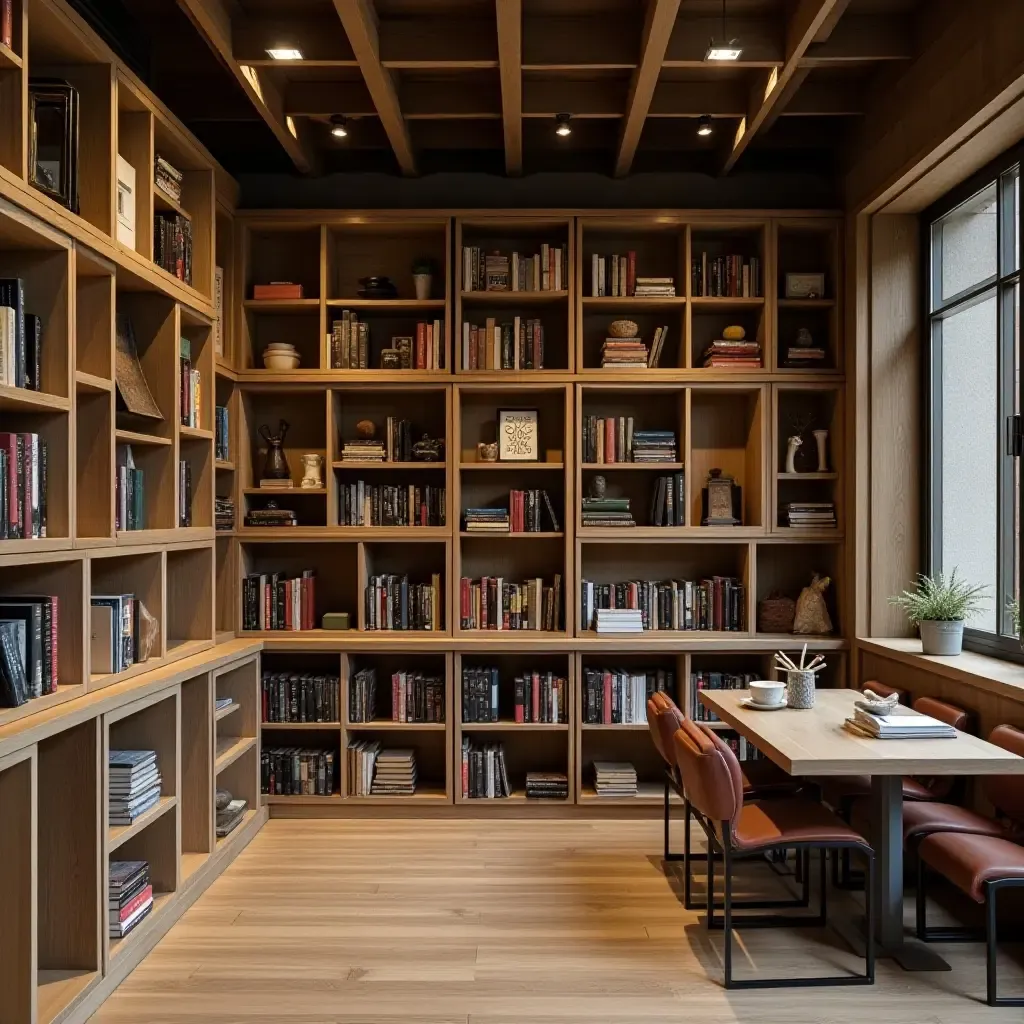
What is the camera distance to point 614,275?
5.14 meters

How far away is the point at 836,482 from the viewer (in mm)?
5129

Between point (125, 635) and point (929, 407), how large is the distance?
390 centimetres

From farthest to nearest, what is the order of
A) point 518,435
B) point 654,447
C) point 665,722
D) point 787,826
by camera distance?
1. point 518,435
2. point 654,447
3. point 665,722
4. point 787,826

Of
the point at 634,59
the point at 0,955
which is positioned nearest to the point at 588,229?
the point at 634,59

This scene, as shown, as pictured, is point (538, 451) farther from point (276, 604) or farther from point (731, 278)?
point (276, 604)

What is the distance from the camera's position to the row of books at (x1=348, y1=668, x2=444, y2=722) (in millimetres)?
5047

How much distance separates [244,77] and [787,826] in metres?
3.67

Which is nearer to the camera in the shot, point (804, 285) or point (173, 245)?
point (173, 245)

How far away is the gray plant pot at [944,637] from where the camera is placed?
416 centimetres

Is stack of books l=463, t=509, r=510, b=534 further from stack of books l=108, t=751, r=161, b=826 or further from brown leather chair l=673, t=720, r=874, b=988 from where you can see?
stack of books l=108, t=751, r=161, b=826

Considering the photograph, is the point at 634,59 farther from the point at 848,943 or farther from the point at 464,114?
the point at 848,943

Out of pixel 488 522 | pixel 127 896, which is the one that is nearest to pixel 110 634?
pixel 127 896

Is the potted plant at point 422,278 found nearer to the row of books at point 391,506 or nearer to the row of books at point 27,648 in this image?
the row of books at point 391,506

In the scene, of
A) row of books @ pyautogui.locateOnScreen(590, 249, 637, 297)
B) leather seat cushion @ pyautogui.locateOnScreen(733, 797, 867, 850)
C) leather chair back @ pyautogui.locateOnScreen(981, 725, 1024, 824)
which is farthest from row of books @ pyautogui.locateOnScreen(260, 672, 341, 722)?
leather chair back @ pyautogui.locateOnScreen(981, 725, 1024, 824)
